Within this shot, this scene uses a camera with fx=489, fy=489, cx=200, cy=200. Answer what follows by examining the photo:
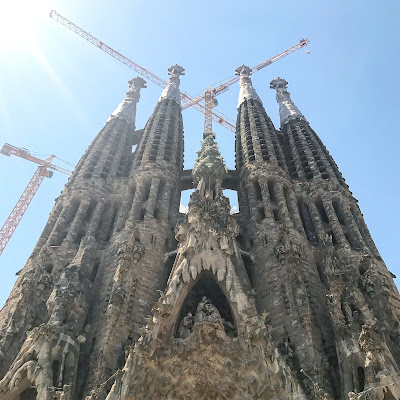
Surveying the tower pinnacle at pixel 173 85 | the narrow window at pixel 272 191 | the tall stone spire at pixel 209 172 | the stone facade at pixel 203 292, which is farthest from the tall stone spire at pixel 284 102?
the tall stone spire at pixel 209 172

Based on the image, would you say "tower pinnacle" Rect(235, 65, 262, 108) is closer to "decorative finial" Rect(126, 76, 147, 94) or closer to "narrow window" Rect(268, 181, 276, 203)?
"decorative finial" Rect(126, 76, 147, 94)

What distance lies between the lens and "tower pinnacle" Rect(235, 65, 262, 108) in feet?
135

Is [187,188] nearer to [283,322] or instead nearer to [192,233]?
[192,233]

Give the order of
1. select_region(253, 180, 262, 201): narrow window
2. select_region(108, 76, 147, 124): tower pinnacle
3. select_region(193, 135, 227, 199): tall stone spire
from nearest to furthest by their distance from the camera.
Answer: select_region(193, 135, 227, 199): tall stone spire → select_region(253, 180, 262, 201): narrow window → select_region(108, 76, 147, 124): tower pinnacle

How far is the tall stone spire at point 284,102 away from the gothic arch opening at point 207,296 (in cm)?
2067

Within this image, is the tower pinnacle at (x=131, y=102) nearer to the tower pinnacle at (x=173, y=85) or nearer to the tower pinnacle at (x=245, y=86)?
the tower pinnacle at (x=173, y=85)

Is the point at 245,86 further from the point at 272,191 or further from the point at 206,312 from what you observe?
the point at 206,312

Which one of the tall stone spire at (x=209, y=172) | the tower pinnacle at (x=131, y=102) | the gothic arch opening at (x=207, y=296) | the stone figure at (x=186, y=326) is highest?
the tower pinnacle at (x=131, y=102)

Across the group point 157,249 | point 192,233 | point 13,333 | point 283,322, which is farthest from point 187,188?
point 13,333

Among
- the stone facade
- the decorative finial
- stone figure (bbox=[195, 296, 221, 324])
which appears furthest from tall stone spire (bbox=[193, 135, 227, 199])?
the decorative finial

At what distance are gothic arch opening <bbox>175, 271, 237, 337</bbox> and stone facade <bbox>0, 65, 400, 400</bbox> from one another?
0.06 m

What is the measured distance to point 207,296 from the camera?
20.2 metres

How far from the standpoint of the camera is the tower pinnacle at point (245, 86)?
41166 mm

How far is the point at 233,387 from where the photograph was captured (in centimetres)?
1619
